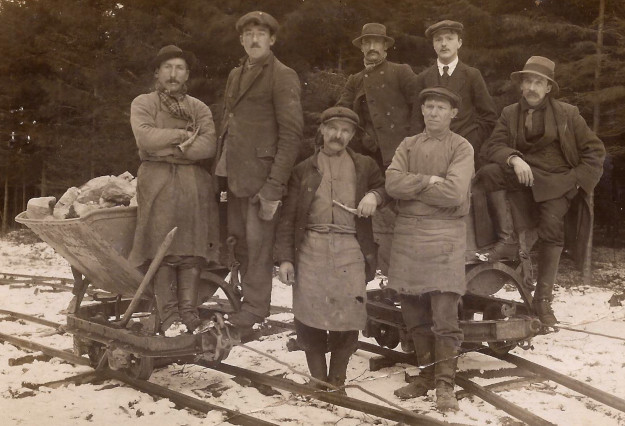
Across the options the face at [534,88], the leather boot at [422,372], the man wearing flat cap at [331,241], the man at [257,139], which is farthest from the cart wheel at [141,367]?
the face at [534,88]

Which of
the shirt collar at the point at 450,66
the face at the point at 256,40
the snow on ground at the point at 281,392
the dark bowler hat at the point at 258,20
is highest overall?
the dark bowler hat at the point at 258,20

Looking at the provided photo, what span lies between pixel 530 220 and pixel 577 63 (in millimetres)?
8024

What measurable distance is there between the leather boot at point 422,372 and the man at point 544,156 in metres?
1.32

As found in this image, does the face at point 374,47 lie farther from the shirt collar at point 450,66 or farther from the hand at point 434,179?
the hand at point 434,179

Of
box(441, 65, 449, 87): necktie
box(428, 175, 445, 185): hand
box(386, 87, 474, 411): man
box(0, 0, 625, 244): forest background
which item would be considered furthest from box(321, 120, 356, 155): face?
box(0, 0, 625, 244): forest background

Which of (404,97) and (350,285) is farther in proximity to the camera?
(404,97)

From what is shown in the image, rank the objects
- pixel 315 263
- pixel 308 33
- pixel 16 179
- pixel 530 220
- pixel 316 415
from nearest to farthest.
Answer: pixel 316 415 → pixel 315 263 → pixel 530 220 → pixel 308 33 → pixel 16 179

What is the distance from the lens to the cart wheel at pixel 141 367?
5480 millimetres

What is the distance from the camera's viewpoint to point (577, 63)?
1285 cm

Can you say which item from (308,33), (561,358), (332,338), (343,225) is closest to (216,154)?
(343,225)

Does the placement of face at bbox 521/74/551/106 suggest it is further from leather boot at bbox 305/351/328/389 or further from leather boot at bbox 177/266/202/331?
leather boot at bbox 177/266/202/331

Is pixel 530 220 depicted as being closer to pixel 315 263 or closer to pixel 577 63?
pixel 315 263

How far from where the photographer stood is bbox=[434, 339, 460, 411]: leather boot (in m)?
4.93

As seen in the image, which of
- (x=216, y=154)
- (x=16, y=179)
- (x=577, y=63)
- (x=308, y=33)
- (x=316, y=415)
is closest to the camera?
(x=316, y=415)
